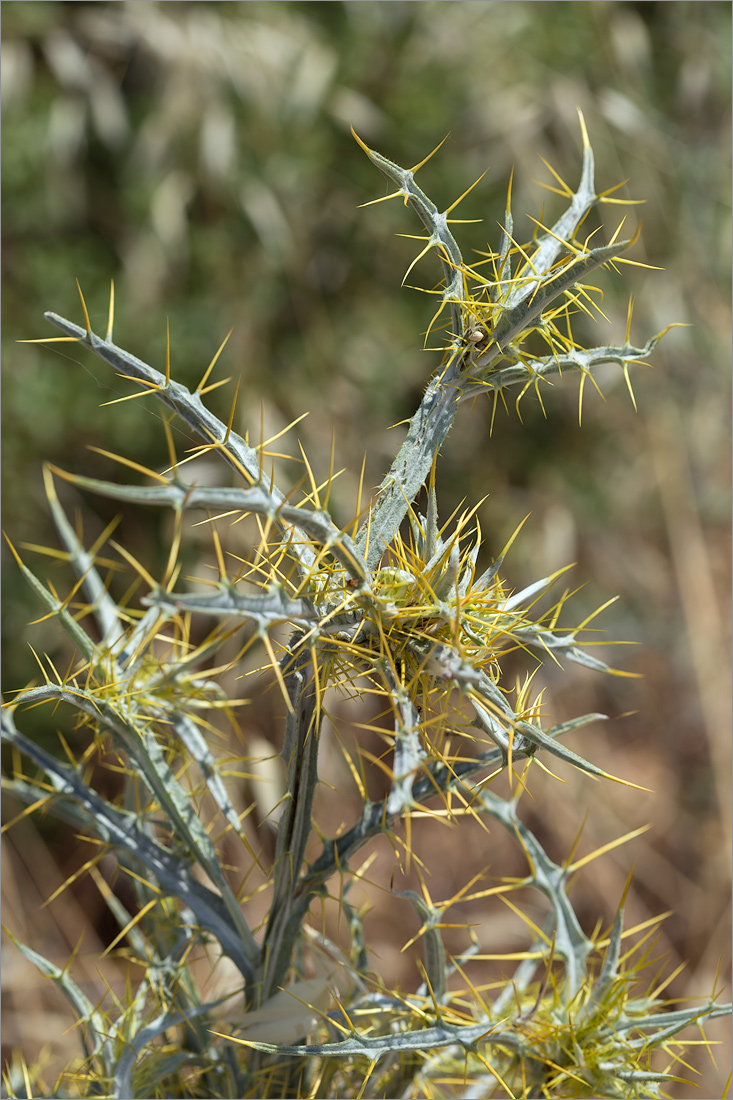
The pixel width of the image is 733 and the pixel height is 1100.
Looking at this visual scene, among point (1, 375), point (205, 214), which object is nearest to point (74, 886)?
point (1, 375)

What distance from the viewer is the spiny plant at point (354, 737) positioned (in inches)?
11.9

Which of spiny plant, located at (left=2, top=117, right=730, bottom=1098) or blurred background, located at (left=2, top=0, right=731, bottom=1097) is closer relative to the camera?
spiny plant, located at (left=2, top=117, right=730, bottom=1098)

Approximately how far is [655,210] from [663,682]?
0.98 meters

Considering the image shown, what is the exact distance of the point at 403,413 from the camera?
1527mm

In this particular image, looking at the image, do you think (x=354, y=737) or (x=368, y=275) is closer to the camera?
(x=354, y=737)

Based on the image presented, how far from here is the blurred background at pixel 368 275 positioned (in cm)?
136

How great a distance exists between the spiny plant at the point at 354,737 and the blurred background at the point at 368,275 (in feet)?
2.93

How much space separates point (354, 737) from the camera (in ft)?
1.29

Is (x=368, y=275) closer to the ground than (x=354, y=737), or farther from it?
closer to the ground

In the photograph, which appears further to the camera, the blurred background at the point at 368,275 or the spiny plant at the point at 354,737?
the blurred background at the point at 368,275

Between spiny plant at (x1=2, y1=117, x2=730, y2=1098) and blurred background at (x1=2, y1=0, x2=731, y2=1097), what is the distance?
892 mm

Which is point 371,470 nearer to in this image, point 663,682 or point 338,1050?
point 663,682

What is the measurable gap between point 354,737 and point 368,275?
1238 mm

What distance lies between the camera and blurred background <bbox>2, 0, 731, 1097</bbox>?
136 centimetres
